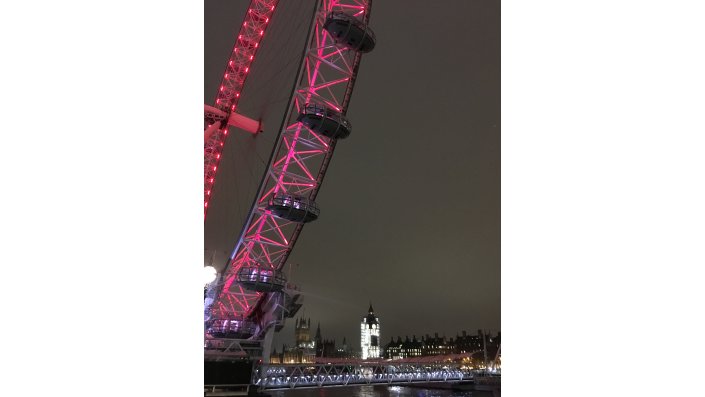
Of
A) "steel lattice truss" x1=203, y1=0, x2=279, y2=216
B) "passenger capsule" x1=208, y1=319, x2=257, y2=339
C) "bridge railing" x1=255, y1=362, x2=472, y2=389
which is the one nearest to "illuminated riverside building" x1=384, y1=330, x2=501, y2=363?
"bridge railing" x1=255, y1=362, x2=472, y2=389

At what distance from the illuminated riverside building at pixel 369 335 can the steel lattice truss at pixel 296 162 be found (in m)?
0.68

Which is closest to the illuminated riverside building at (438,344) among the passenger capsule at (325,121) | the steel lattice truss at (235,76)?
the passenger capsule at (325,121)

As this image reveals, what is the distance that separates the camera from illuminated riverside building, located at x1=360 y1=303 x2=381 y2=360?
2910 millimetres

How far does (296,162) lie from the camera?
3.32 metres

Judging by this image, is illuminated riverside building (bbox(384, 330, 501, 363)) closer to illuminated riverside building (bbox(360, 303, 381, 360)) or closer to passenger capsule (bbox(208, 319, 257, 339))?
illuminated riverside building (bbox(360, 303, 381, 360))

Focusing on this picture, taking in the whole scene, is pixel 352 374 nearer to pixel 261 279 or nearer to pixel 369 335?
pixel 369 335

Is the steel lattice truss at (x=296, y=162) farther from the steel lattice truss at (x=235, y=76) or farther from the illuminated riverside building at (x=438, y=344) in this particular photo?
the illuminated riverside building at (x=438, y=344)

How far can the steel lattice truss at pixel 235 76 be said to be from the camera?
3283 mm

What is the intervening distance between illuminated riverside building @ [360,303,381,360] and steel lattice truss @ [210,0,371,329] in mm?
675
